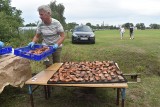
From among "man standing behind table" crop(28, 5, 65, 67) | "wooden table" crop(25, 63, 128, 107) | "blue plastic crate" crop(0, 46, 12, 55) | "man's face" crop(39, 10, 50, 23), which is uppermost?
"man's face" crop(39, 10, 50, 23)

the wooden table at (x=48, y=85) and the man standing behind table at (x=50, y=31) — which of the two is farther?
the man standing behind table at (x=50, y=31)

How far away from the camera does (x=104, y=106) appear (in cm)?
627

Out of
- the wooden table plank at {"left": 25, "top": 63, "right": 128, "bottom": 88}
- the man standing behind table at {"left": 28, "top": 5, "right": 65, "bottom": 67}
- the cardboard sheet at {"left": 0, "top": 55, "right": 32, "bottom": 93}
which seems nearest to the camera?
the wooden table plank at {"left": 25, "top": 63, "right": 128, "bottom": 88}

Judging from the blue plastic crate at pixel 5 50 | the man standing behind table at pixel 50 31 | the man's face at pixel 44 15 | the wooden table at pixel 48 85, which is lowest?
the wooden table at pixel 48 85

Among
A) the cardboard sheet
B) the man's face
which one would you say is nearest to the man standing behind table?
the man's face

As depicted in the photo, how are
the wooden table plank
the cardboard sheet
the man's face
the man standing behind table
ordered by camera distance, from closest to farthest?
the wooden table plank
the cardboard sheet
the man's face
the man standing behind table

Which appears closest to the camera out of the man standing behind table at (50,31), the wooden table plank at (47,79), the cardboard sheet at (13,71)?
the wooden table plank at (47,79)

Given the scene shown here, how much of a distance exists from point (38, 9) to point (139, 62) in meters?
5.75

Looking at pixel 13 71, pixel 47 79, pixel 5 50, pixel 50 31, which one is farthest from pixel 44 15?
pixel 47 79

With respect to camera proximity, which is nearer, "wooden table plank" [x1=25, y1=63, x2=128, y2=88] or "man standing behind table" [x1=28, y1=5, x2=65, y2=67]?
"wooden table plank" [x1=25, y1=63, x2=128, y2=88]

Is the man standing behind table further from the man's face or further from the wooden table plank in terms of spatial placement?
the wooden table plank

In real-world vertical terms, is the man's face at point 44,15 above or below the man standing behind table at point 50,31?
above

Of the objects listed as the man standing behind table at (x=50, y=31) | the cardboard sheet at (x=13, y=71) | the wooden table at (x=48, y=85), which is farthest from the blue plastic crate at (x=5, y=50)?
the wooden table at (x=48, y=85)

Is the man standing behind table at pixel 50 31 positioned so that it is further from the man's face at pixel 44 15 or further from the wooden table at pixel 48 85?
the wooden table at pixel 48 85
